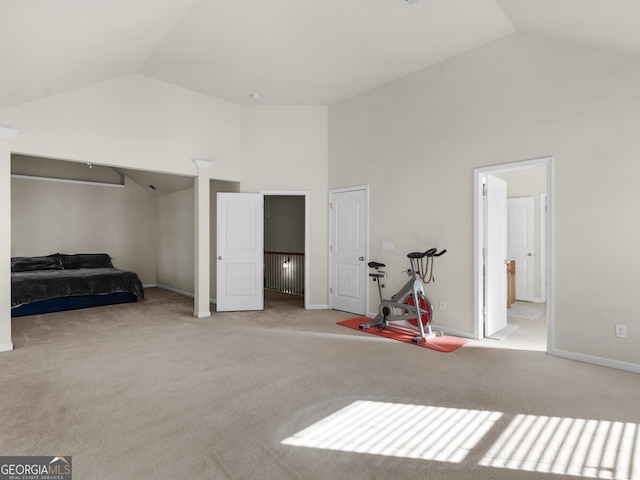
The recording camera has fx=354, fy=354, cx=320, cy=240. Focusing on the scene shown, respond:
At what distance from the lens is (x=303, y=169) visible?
614cm

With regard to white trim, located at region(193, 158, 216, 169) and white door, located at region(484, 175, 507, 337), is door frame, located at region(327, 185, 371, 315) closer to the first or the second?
white door, located at region(484, 175, 507, 337)

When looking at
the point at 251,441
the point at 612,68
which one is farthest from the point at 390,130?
the point at 251,441

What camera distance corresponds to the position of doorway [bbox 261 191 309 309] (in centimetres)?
815

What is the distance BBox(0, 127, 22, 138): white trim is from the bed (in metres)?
2.83

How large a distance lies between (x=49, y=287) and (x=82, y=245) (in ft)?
7.45

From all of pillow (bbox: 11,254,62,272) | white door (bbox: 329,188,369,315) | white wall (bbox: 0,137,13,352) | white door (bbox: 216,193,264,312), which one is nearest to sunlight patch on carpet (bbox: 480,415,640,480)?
white door (bbox: 329,188,369,315)

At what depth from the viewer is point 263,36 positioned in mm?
4039

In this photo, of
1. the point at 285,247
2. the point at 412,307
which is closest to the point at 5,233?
the point at 412,307

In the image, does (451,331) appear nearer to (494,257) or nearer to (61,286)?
(494,257)

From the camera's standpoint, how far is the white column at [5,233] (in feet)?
12.8

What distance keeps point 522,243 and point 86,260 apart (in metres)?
9.12

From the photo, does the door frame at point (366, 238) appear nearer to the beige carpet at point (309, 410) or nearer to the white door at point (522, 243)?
the beige carpet at point (309, 410)

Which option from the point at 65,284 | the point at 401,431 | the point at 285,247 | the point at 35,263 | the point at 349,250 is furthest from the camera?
the point at 285,247

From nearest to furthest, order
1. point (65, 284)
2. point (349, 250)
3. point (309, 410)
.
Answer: point (309, 410), point (349, 250), point (65, 284)
